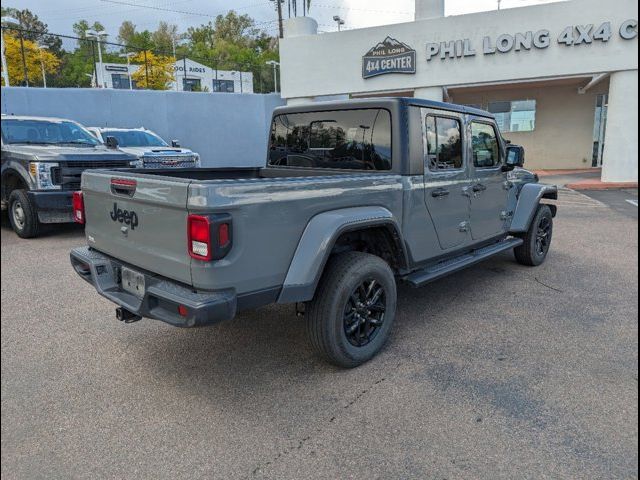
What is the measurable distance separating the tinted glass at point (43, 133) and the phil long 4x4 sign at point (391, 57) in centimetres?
1016

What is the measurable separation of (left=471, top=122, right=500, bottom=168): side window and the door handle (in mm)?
719

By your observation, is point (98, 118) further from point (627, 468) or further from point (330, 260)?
point (627, 468)

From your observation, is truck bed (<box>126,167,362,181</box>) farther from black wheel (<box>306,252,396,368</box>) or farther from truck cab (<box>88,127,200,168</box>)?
truck cab (<box>88,127,200,168</box>)

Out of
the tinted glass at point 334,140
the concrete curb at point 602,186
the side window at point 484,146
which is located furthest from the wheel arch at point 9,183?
the concrete curb at point 602,186

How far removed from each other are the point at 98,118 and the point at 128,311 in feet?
51.1

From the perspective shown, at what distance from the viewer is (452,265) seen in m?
4.33

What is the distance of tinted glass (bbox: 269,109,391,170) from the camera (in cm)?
384

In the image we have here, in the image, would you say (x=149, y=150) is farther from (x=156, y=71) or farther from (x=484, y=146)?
(x=156, y=71)

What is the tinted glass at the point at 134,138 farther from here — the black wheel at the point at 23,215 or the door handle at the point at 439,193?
the door handle at the point at 439,193

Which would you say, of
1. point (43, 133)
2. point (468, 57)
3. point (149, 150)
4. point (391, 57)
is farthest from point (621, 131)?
point (43, 133)

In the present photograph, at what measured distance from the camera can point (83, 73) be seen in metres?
38.1

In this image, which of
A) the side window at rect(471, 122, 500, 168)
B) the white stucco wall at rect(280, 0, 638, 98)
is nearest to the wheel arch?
the side window at rect(471, 122, 500, 168)

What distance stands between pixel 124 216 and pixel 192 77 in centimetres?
5441

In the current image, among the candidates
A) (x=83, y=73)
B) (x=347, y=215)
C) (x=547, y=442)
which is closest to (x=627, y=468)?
(x=547, y=442)
